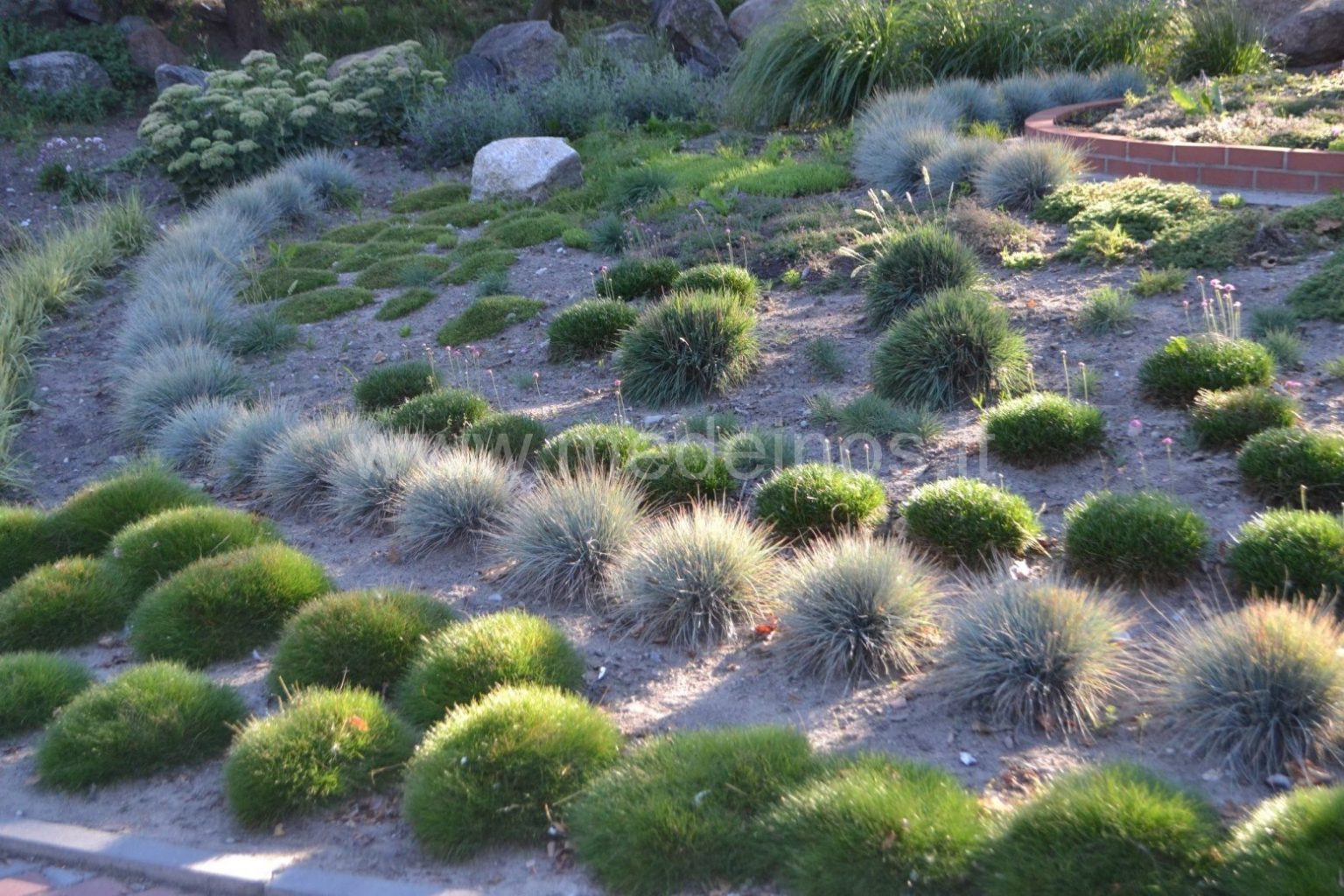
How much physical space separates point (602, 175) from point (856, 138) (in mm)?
2723

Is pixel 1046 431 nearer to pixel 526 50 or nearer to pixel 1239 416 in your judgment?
pixel 1239 416

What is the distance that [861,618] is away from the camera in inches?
176

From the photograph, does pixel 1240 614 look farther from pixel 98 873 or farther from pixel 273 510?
pixel 273 510

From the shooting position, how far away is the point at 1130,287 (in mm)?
7258

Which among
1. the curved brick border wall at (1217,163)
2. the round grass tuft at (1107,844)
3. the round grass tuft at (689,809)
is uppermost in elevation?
the curved brick border wall at (1217,163)

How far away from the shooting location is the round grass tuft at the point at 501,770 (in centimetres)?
378

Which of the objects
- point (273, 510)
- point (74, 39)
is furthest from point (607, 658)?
point (74, 39)

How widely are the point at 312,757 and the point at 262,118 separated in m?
11.3

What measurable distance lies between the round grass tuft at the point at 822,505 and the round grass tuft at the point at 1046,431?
0.69 meters

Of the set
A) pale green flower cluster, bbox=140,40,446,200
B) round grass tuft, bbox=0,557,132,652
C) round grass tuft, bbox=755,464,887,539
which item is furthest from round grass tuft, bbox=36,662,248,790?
pale green flower cluster, bbox=140,40,446,200

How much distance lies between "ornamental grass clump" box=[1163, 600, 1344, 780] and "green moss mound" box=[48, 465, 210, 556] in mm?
4898

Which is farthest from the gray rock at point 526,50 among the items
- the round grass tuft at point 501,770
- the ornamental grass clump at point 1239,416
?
the round grass tuft at point 501,770

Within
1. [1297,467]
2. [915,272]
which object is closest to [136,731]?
[1297,467]

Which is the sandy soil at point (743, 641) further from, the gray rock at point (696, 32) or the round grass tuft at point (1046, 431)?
the gray rock at point (696, 32)
